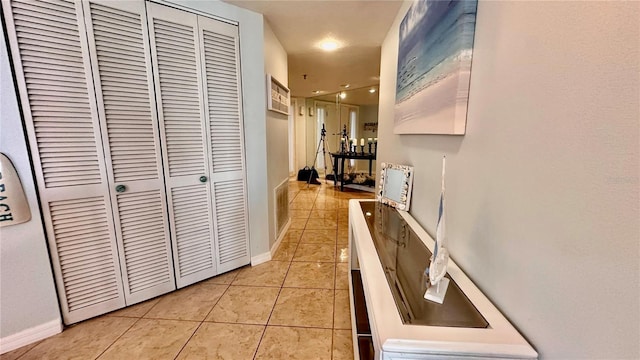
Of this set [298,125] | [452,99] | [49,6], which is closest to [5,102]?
[49,6]

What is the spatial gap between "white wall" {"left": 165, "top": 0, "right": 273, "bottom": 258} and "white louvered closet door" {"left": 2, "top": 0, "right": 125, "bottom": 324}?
3.02ft

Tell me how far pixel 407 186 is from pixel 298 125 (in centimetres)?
581

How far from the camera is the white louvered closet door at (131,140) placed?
1.56 m

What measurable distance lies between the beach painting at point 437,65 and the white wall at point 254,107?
120 centimetres

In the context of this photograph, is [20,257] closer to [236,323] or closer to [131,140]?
[131,140]

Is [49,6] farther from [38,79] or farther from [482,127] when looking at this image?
[482,127]

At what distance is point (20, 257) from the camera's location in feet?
4.68

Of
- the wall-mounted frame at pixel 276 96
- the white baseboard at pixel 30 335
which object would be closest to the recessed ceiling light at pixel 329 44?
the wall-mounted frame at pixel 276 96

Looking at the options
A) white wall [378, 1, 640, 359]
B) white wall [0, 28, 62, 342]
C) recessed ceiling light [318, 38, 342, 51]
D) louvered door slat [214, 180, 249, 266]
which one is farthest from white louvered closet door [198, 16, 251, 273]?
white wall [378, 1, 640, 359]

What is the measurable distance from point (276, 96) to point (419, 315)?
2.30 m

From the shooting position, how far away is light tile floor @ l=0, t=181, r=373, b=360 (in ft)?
4.73

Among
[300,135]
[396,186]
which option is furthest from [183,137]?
[300,135]

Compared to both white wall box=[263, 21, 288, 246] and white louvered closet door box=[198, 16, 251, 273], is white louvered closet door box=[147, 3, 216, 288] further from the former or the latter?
white wall box=[263, 21, 288, 246]

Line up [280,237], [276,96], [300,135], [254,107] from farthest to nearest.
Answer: [300,135], [280,237], [276,96], [254,107]
